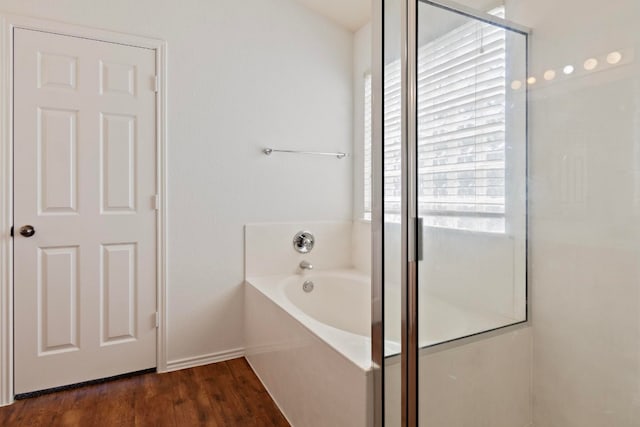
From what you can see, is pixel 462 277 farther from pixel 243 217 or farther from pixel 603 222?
pixel 243 217

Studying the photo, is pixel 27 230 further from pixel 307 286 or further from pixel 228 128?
pixel 307 286

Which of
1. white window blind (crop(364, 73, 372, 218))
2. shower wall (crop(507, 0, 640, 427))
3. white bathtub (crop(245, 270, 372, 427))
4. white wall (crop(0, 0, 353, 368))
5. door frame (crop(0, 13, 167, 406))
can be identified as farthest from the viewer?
white window blind (crop(364, 73, 372, 218))

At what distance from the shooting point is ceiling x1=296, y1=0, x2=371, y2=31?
8.63 feet

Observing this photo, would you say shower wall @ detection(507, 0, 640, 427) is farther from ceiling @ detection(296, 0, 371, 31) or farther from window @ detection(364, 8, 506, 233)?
ceiling @ detection(296, 0, 371, 31)

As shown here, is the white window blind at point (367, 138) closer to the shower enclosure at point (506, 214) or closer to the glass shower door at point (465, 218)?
the shower enclosure at point (506, 214)

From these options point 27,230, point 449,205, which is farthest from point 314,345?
point 27,230

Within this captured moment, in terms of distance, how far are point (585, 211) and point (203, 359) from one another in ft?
7.59

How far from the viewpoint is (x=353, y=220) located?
295cm

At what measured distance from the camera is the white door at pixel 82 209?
6.65 feet

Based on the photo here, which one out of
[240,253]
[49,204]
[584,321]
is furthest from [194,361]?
[584,321]

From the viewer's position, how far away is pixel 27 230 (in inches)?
79.4

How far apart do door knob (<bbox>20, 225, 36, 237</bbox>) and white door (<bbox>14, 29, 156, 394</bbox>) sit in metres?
0.01

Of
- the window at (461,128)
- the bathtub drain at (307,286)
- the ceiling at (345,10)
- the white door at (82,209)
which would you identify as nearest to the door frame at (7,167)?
the white door at (82,209)

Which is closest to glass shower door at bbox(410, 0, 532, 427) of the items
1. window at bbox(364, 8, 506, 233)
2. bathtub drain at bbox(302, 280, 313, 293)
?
window at bbox(364, 8, 506, 233)
